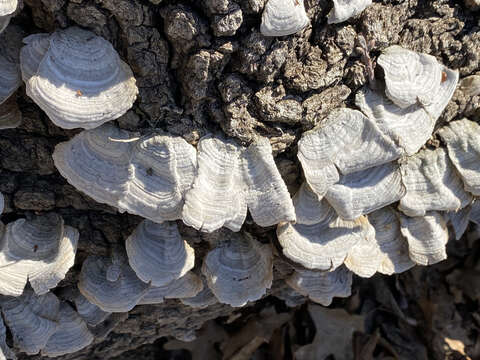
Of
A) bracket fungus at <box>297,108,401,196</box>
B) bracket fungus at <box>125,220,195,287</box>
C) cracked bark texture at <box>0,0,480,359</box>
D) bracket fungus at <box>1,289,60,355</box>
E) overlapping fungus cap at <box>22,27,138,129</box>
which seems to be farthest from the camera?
bracket fungus at <box>1,289,60,355</box>

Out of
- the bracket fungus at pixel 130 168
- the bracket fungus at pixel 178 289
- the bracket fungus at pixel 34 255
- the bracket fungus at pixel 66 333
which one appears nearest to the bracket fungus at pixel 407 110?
the bracket fungus at pixel 130 168

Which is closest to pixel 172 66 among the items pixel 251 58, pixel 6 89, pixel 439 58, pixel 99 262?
pixel 251 58

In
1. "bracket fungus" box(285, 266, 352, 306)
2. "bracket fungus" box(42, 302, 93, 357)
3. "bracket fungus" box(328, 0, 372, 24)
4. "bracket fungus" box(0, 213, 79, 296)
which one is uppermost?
"bracket fungus" box(328, 0, 372, 24)

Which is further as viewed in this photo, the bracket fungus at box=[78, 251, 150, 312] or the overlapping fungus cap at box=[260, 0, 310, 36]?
the bracket fungus at box=[78, 251, 150, 312]

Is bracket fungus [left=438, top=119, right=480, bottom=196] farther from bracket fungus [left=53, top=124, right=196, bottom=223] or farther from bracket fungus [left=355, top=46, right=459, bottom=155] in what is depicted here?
bracket fungus [left=53, top=124, right=196, bottom=223]

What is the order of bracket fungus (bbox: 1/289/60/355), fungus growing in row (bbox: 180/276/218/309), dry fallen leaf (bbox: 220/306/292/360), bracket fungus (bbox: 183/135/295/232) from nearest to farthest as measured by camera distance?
bracket fungus (bbox: 183/135/295/232) → bracket fungus (bbox: 1/289/60/355) → fungus growing in row (bbox: 180/276/218/309) → dry fallen leaf (bbox: 220/306/292/360)

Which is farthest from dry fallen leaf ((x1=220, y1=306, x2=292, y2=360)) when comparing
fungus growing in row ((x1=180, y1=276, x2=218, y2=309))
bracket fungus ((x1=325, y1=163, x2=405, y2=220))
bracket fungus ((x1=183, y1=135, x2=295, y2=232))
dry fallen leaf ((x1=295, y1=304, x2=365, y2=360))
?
bracket fungus ((x1=183, y1=135, x2=295, y2=232))

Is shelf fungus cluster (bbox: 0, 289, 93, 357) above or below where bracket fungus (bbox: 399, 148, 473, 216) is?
below

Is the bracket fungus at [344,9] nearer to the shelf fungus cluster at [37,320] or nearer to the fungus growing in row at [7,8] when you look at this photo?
the fungus growing in row at [7,8]
